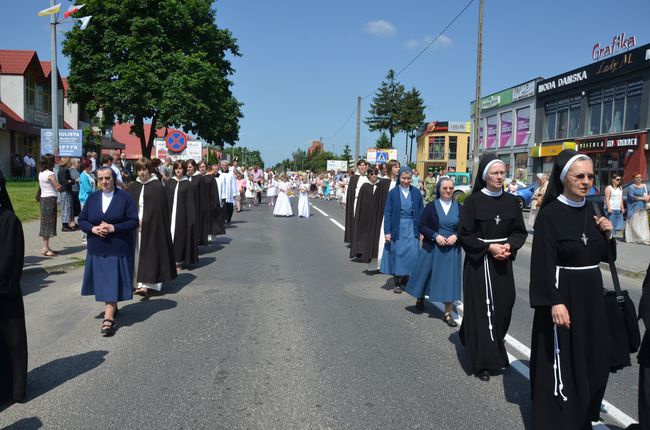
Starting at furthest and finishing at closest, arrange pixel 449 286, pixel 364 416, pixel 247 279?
pixel 247 279
pixel 449 286
pixel 364 416

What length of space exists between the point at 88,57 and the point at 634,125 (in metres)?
30.2

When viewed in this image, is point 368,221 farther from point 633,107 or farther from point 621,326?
point 633,107

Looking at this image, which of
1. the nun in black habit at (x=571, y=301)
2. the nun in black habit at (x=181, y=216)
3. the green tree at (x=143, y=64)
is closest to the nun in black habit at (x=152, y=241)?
the nun in black habit at (x=181, y=216)

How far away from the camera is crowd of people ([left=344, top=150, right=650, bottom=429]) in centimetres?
373

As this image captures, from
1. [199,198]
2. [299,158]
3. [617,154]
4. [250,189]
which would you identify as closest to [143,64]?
[250,189]

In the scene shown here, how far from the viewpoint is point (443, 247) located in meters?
6.64

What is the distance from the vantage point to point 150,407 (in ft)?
14.3

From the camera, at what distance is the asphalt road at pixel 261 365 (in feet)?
13.9

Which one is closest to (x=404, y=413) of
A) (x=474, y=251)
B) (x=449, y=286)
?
(x=474, y=251)

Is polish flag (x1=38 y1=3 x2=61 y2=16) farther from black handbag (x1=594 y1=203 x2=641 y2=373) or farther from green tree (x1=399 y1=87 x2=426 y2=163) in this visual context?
green tree (x1=399 y1=87 x2=426 y2=163)

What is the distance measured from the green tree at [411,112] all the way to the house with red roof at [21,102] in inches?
2264

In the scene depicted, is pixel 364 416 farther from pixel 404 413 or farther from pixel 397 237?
pixel 397 237

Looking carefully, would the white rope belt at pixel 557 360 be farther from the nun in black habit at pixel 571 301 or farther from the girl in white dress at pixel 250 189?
the girl in white dress at pixel 250 189

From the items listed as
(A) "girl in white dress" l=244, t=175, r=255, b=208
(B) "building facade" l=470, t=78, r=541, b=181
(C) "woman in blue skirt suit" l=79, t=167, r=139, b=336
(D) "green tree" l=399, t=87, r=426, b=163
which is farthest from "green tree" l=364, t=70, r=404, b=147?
(C) "woman in blue skirt suit" l=79, t=167, r=139, b=336
